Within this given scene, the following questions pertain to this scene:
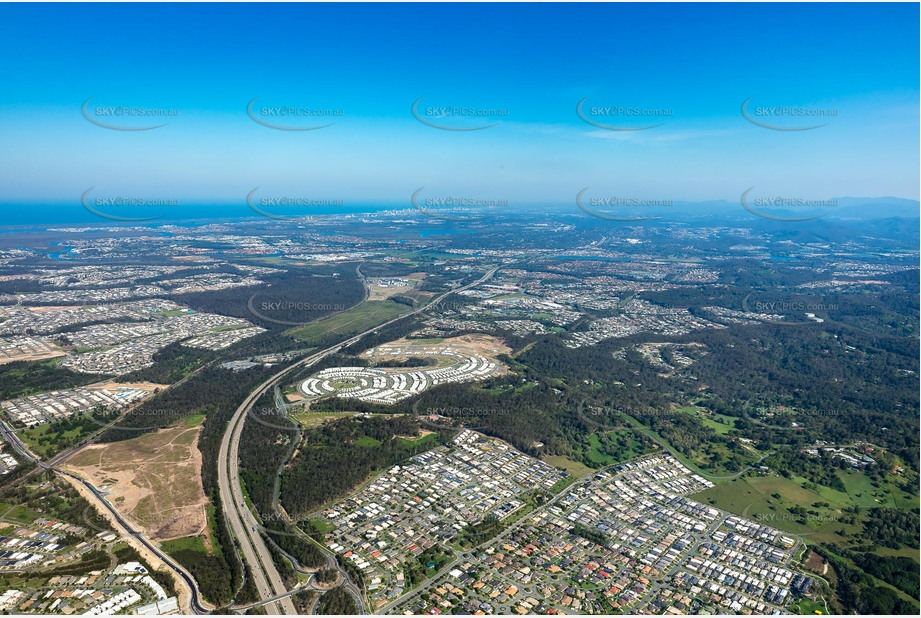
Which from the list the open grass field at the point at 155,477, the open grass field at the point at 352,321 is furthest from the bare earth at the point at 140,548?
the open grass field at the point at 352,321

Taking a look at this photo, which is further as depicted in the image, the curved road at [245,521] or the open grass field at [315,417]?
the open grass field at [315,417]

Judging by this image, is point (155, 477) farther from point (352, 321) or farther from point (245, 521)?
point (352, 321)

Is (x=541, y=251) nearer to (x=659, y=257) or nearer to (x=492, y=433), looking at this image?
(x=659, y=257)

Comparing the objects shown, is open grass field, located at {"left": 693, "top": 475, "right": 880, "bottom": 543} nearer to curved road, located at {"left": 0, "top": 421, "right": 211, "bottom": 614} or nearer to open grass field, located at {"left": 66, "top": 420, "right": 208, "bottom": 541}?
curved road, located at {"left": 0, "top": 421, "right": 211, "bottom": 614}

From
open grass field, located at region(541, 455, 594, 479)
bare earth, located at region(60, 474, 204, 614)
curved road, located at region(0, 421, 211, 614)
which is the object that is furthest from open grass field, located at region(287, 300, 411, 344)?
open grass field, located at region(541, 455, 594, 479)

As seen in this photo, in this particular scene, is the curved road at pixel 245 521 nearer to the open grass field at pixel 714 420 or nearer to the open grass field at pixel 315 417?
the open grass field at pixel 315 417

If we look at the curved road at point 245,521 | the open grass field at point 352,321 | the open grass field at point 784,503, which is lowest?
the open grass field at point 784,503
